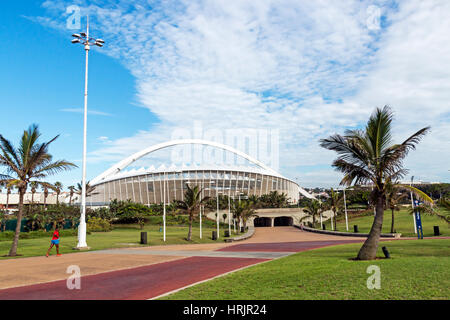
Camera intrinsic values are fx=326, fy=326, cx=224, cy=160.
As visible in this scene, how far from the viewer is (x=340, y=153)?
1573 cm

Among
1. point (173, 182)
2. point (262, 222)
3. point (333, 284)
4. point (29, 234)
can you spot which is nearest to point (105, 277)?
point (333, 284)

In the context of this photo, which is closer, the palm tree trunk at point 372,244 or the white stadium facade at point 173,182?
the palm tree trunk at point 372,244

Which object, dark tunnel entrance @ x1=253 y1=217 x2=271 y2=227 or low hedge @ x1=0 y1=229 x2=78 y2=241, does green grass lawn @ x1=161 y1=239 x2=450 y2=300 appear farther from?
dark tunnel entrance @ x1=253 y1=217 x2=271 y2=227

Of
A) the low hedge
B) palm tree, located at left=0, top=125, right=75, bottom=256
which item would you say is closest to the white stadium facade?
the low hedge

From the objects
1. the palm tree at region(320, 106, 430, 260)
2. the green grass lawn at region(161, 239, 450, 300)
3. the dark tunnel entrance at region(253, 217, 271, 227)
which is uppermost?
the palm tree at region(320, 106, 430, 260)

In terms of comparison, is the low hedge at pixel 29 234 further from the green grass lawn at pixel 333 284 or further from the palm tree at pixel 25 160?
the green grass lawn at pixel 333 284

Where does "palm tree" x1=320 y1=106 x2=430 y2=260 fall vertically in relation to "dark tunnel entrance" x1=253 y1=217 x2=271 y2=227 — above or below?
above

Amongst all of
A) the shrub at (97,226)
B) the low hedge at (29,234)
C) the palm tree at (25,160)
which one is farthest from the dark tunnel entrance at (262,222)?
the palm tree at (25,160)

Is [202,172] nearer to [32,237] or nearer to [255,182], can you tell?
[255,182]

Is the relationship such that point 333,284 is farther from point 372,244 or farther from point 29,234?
point 29,234

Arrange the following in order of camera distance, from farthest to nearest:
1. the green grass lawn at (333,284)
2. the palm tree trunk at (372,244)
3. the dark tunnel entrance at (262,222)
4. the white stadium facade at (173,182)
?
1. the white stadium facade at (173,182)
2. the dark tunnel entrance at (262,222)
3. the palm tree trunk at (372,244)
4. the green grass lawn at (333,284)
